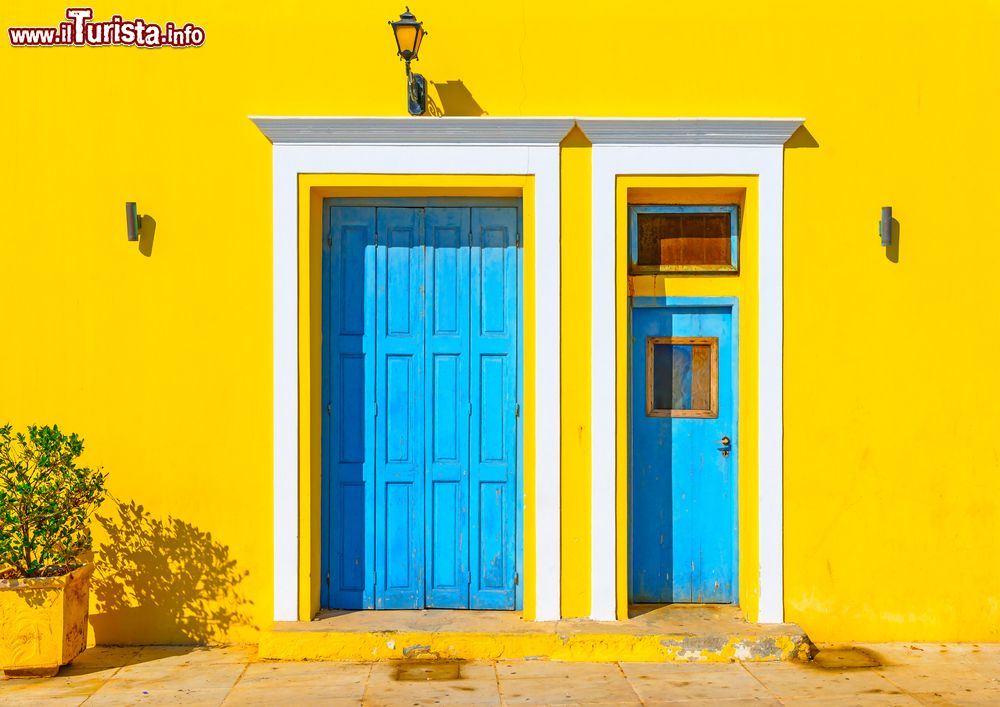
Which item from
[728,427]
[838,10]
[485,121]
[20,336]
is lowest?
[728,427]

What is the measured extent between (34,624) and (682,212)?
4333 millimetres

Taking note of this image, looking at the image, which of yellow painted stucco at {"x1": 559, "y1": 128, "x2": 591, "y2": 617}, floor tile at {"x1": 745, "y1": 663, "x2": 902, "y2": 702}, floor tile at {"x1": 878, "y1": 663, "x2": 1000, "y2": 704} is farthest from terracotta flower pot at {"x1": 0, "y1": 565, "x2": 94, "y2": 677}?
floor tile at {"x1": 878, "y1": 663, "x2": 1000, "y2": 704}

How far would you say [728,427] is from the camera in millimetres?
6246

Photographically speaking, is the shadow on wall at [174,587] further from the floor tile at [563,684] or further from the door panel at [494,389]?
the floor tile at [563,684]

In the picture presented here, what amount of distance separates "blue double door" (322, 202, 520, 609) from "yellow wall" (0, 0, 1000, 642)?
433mm

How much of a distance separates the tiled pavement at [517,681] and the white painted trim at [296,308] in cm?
71

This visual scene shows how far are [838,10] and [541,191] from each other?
6.73 ft

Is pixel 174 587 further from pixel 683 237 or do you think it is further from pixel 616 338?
pixel 683 237

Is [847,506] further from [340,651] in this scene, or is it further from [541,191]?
[340,651]

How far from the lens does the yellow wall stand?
598 cm

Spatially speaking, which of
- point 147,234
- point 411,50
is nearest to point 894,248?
point 411,50

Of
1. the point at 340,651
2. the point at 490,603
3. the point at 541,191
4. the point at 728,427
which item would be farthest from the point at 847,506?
the point at 340,651

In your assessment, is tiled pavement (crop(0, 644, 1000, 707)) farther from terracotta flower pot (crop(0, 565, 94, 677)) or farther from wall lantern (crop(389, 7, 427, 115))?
A: wall lantern (crop(389, 7, 427, 115))

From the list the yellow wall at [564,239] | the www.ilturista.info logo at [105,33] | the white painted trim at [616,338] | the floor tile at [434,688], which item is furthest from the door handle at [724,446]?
the www.ilturista.info logo at [105,33]
